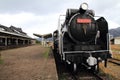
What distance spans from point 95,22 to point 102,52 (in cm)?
152

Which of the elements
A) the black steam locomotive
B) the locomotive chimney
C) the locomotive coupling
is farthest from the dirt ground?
the locomotive chimney

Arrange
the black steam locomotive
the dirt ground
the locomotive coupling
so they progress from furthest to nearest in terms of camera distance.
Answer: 1. the black steam locomotive
2. the locomotive coupling
3. the dirt ground

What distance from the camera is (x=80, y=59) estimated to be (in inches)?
343

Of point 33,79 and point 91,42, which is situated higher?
point 91,42

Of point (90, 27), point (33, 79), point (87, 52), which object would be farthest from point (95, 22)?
point (33, 79)

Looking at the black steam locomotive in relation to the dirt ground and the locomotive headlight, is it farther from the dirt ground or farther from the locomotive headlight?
the dirt ground

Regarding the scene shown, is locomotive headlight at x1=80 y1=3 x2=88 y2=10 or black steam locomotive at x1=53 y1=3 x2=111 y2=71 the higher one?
locomotive headlight at x1=80 y1=3 x2=88 y2=10

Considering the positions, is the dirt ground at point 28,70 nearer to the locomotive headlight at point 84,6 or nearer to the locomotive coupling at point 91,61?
the locomotive coupling at point 91,61

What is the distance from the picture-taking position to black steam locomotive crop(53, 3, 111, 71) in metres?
8.72

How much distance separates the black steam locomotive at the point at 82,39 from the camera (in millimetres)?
8719

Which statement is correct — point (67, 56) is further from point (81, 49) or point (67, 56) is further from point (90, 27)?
point (90, 27)

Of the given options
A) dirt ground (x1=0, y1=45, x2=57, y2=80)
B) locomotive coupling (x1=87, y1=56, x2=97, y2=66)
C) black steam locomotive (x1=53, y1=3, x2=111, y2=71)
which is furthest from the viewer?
black steam locomotive (x1=53, y1=3, x2=111, y2=71)

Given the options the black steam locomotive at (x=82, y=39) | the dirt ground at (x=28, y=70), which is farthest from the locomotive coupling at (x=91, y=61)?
the dirt ground at (x=28, y=70)

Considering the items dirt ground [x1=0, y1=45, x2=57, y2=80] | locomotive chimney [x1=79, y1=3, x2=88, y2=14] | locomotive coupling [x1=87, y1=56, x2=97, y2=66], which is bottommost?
dirt ground [x1=0, y1=45, x2=57, y2=80]
